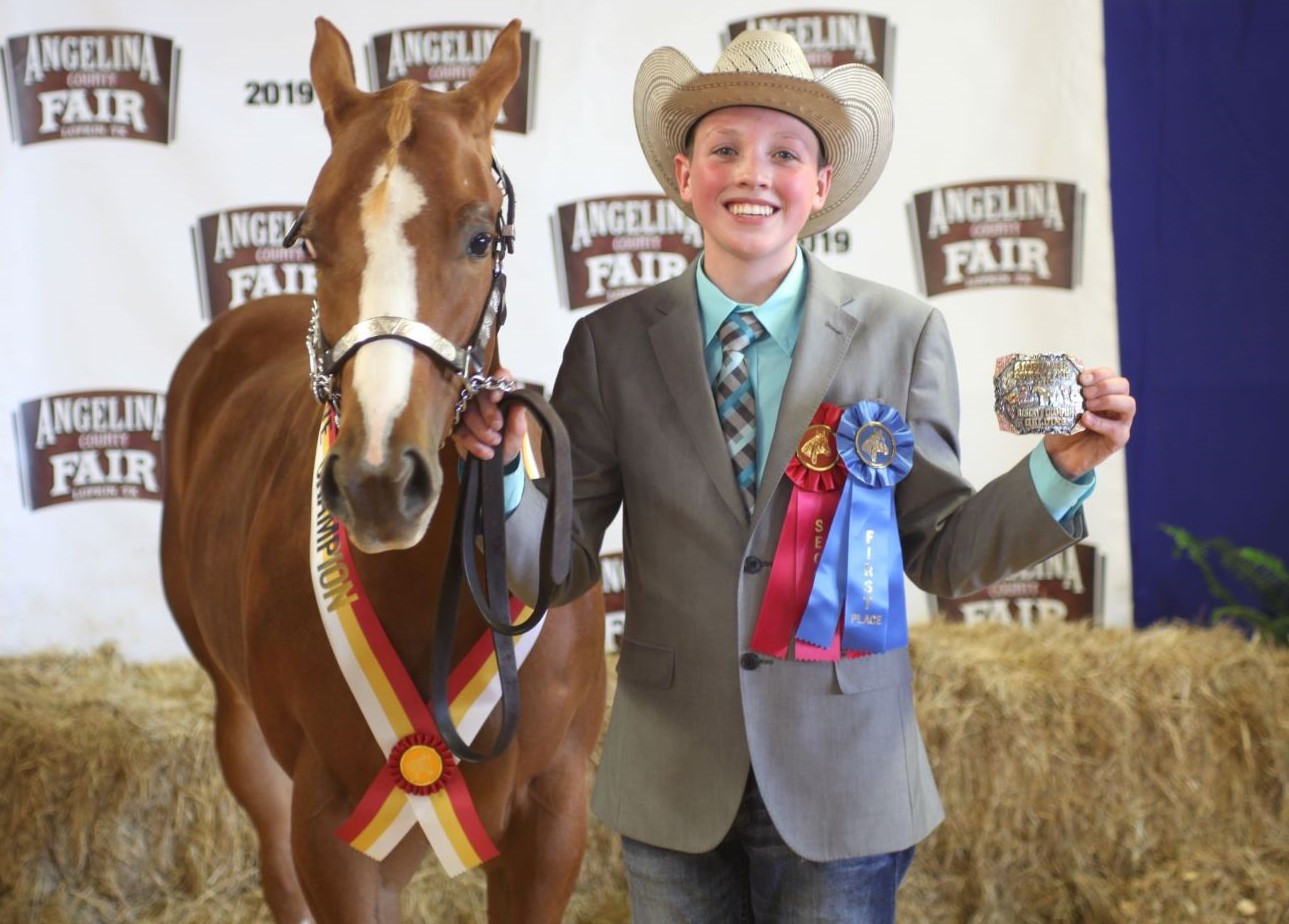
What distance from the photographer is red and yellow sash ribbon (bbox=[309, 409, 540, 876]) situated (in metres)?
1.64

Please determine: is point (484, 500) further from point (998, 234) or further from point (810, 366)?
point (998, 234)

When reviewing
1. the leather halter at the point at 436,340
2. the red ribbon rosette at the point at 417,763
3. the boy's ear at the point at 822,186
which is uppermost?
the boy's ear at the point at 822,186

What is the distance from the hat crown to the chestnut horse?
0.96ft

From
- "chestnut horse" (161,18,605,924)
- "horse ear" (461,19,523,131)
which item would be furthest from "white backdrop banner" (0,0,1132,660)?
"horse ear" (461,19,523,131)

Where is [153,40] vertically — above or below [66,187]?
above

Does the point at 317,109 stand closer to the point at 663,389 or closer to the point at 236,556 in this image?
the point at 236,556

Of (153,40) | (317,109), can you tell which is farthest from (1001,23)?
(153,40)

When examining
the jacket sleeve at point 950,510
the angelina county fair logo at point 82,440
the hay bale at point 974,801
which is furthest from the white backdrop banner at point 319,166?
the jacket sleeve at point 950,510

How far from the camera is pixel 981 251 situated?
3.50 metres

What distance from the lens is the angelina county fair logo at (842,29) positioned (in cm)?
346

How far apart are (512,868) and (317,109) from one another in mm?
2347

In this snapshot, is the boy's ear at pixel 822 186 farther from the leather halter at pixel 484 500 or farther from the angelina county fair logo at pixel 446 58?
the angelina county fair logo at pixel 446 58

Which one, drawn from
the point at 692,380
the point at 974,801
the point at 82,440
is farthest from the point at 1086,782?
the point at 82,440

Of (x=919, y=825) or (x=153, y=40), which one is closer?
(x=919, y=825)
